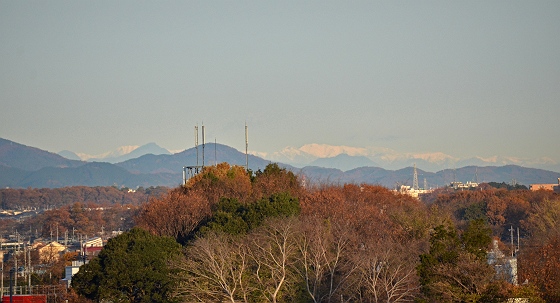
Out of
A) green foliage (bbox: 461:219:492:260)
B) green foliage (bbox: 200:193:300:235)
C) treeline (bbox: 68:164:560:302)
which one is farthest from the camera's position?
green foliage (bbox: 200:193:300:235)

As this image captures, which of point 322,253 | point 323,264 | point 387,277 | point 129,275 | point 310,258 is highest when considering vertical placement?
point 322,253

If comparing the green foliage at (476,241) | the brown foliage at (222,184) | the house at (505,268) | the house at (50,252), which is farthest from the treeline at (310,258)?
the house at (50,252)

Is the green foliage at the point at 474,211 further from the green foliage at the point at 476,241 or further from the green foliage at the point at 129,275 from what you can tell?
the green foliage at the point at 476,241

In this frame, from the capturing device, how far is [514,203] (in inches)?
3994

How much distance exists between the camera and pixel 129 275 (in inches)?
1748

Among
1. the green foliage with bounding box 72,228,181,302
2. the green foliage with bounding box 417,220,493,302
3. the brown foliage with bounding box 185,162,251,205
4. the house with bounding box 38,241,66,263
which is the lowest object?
the house with bounding box 38,241,66,263

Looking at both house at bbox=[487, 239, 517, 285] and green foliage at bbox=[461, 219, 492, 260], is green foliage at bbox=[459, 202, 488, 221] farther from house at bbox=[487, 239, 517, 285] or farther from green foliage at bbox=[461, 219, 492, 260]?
green foliage at bbox=[461, 219, 492, 260]

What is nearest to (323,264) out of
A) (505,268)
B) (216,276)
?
(216,276)

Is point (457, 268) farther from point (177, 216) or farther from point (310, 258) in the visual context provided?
point (177, 216)

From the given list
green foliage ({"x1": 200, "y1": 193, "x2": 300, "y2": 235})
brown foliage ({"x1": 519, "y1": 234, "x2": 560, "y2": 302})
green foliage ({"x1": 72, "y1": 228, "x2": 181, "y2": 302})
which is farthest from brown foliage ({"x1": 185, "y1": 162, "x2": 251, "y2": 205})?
brown foliage ({"x1": 519, "y1": 234, "x2": 560, "y2": 302})

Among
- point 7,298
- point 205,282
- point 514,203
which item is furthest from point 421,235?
point 514,203

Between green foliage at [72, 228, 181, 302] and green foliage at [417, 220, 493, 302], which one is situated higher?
green foliage at [417, 220, 493, 302]

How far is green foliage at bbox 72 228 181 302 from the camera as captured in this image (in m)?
44.1

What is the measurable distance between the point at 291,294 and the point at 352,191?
117ft
